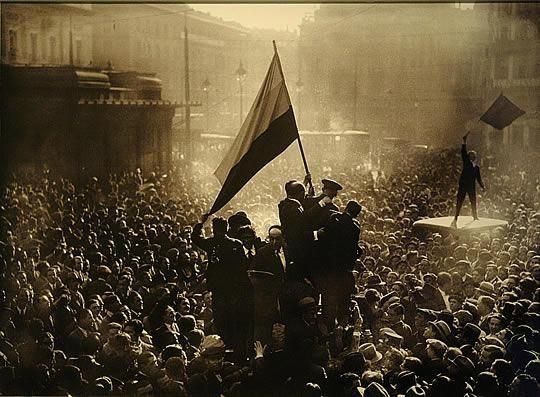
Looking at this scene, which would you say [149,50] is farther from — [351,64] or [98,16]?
[351,64]

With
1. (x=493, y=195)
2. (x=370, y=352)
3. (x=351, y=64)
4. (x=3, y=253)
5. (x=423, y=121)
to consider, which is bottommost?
(x=370, y=352)

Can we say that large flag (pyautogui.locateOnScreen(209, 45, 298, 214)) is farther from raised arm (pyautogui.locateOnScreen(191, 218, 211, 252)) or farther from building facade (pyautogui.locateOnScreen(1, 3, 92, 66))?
building facade (pyautogui.locateOnScreen(1, 3, 92, 66))

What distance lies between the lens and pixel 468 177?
22.1 feet

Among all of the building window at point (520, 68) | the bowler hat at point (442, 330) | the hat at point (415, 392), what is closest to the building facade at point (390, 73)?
the building window at point (520, 68)

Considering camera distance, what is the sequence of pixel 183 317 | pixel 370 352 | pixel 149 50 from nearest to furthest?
pixel 370 352
pixel 183 317
pixel 149 50

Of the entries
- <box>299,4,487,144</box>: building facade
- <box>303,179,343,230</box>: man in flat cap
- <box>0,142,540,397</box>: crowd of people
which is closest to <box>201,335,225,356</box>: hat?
<box>0,142,540,397</box>: crowd of people

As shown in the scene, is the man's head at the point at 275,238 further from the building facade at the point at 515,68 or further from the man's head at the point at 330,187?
the building facade at the point at 515,68

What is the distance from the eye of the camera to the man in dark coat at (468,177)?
6730 millimetres

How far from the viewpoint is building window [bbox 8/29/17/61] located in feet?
21.5

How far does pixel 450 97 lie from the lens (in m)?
6.95

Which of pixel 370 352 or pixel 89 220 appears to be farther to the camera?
pixel 89 220

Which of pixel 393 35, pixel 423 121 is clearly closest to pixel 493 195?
pixel 423 121

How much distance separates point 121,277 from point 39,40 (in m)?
2.14

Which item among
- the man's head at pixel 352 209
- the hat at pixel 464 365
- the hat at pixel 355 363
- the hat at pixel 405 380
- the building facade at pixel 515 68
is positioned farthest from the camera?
the building facade at pixel 515 68
